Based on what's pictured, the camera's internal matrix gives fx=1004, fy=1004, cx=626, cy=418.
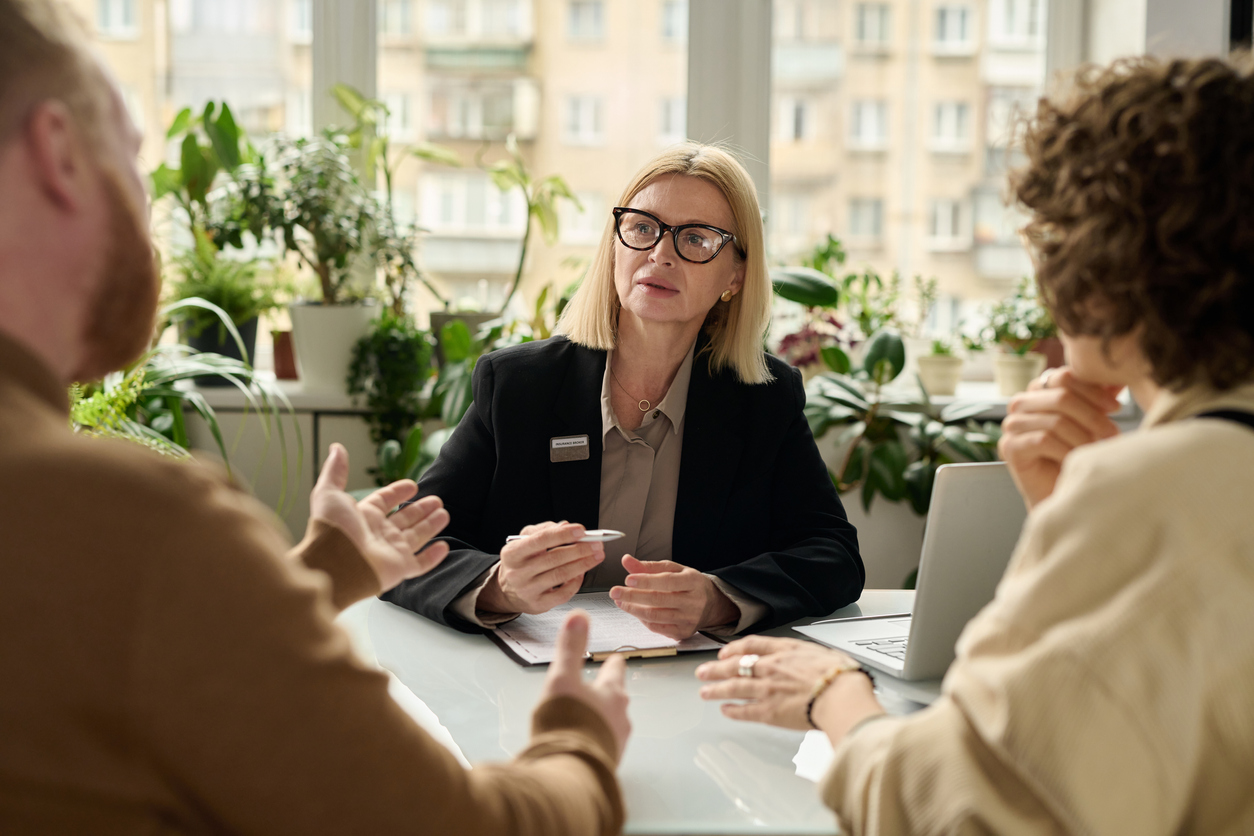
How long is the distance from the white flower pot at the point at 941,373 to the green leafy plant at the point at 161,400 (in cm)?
199

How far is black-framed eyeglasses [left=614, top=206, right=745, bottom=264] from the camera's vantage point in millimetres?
1939

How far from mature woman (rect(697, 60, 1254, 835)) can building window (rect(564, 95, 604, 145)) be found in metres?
2.70

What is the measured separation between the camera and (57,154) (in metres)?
0.63

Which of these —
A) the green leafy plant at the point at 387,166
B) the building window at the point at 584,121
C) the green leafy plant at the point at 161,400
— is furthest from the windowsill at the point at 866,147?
the green leafy plant at the point at 161,400

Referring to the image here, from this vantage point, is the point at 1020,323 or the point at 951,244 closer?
the point at 1020,323

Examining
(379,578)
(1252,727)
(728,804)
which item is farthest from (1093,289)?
(379,578)

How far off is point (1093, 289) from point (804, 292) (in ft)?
6.75

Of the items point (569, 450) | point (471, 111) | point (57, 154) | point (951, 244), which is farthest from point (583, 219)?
point (57, 154)

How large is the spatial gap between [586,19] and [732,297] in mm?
1783

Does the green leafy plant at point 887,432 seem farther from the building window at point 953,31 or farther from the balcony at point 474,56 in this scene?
the balcony at point 474,56

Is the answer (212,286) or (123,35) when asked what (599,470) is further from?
(123,35)

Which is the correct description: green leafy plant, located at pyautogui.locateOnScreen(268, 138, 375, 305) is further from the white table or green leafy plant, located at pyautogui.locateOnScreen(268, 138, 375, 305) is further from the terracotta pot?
the white table

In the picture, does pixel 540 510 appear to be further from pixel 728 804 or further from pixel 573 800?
pixel 573 800

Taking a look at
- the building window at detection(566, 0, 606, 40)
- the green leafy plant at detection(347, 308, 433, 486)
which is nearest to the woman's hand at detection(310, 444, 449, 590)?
the green leafy plant at detection(347, 308, 433, 486)
